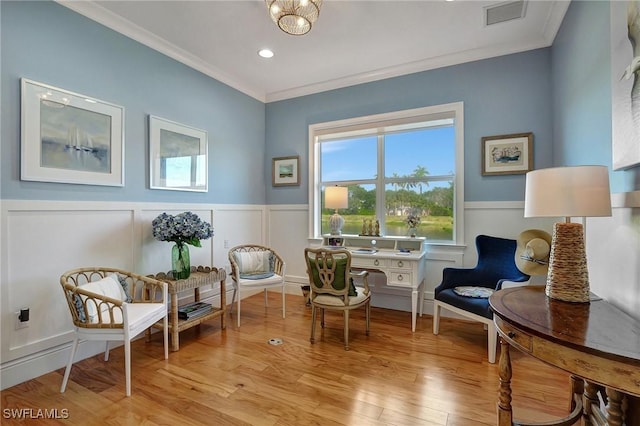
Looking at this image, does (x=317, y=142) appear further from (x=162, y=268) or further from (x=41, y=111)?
(x=41, y=111)

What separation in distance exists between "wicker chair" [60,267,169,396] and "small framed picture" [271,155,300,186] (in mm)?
2348

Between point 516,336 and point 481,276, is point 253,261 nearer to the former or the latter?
point 481,276

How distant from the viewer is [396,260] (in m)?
3.13

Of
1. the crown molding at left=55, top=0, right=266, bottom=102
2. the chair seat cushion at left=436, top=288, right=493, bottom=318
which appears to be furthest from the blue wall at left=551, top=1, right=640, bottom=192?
the crown molding at left=55, top=0, right=266, bottom=102

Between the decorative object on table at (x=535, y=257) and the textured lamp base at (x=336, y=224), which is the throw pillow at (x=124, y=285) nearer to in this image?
the textured lamp base at (x=336, y=224)

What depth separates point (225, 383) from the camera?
2104mm

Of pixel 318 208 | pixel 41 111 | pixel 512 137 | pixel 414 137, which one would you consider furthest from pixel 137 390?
pixel 512 137

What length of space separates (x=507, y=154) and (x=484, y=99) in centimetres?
66

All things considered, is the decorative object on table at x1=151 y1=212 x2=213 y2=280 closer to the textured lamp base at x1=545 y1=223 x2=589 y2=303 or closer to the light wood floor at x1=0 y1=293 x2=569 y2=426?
the light wood floor at x1=0 y1=293 x2=569 y2=426

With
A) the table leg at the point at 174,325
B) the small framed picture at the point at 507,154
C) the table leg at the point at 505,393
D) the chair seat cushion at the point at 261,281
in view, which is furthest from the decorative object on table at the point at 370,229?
the table leg at the point at 505,393

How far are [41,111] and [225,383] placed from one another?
7.91 feet

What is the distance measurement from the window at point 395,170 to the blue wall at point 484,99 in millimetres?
108

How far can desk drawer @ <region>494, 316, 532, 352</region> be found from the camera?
113cm

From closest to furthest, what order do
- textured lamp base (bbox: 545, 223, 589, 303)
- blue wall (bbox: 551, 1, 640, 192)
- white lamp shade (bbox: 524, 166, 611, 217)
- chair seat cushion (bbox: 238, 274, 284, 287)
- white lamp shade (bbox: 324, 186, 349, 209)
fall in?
white lamp shade (bbox: 524, 166, 611, 217)
textured lamp base (bbox: 545, 223, 589, 303)
blue wall (bbox: 551, 1, 640, 192)
chair seat cushion (bbox: 238, 274, 284, 287)
white lamp shade (bbox: 324, 186, 349, 209)
